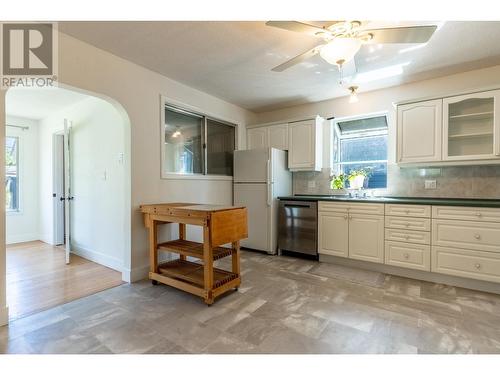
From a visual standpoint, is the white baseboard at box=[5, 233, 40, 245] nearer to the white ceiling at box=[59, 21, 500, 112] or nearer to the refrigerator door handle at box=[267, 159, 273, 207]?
the white ceiling at box=[59, 21, 500, 112]

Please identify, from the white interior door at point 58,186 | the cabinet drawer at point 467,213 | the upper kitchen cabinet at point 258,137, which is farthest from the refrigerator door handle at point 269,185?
the white interior door at point 58,186

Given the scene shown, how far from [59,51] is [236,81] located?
1932mm

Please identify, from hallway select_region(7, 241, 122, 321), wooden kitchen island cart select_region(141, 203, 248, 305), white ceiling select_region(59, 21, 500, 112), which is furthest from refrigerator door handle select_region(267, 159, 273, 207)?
hallway select_region(7, 241, 122, 321)

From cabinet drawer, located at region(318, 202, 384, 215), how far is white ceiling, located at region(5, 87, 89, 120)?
3.83 metres

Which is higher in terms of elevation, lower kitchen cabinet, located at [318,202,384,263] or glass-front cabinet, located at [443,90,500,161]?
glass-front cabinet, located at [443,90,500,161]

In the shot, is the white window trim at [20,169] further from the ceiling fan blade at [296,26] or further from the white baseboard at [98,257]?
the ceiling fan blade at [296,26]

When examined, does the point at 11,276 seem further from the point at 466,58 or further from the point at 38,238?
the point at 466,58

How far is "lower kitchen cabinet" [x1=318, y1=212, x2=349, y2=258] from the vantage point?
132 inches

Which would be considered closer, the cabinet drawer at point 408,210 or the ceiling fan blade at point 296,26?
the ceiling fan blade at point 296,26

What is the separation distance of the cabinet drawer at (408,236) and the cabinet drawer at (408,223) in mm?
48

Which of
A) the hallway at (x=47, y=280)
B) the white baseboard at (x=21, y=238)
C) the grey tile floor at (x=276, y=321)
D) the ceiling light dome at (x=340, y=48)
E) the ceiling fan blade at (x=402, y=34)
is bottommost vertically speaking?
the hallway at (x=47, y=280)

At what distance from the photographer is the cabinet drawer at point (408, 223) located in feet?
9.27
